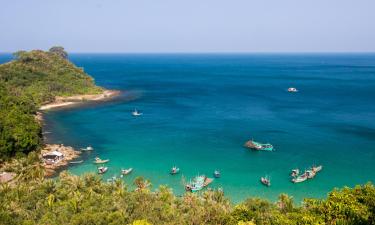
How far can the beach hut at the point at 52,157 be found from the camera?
59188 mm

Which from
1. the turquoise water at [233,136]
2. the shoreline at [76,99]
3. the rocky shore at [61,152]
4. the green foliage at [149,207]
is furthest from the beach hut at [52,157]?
the shoreline at [76,99]

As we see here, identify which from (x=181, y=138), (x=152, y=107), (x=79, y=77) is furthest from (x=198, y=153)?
(x=79, y=77)

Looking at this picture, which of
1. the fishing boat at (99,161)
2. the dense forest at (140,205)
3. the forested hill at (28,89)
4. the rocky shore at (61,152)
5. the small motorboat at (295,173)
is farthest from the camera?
the fishing boat at (99,161)

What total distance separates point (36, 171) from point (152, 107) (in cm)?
6316

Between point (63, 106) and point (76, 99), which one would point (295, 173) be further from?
point (76, 99)

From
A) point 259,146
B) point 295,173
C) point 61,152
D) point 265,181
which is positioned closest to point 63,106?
point 61,152

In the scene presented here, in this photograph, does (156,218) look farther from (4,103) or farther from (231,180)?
(4,103)

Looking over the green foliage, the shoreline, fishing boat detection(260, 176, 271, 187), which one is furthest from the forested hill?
fishing boat detection(260, 176, 271, 187)

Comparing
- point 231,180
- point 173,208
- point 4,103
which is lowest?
point 231,180

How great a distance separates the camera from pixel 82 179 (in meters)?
42.5

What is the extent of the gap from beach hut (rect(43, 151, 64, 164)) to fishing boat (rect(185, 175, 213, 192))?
24.0 meters

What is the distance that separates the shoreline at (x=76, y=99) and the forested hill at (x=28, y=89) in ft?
7.32

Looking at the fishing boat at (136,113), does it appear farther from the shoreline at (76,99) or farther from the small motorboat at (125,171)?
the small motorboat at (125,171)

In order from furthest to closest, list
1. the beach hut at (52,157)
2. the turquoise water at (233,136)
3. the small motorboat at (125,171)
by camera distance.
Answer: the beach hut at (52,157), the small motorboat at (125,171), the turquoise water at (233,136)
